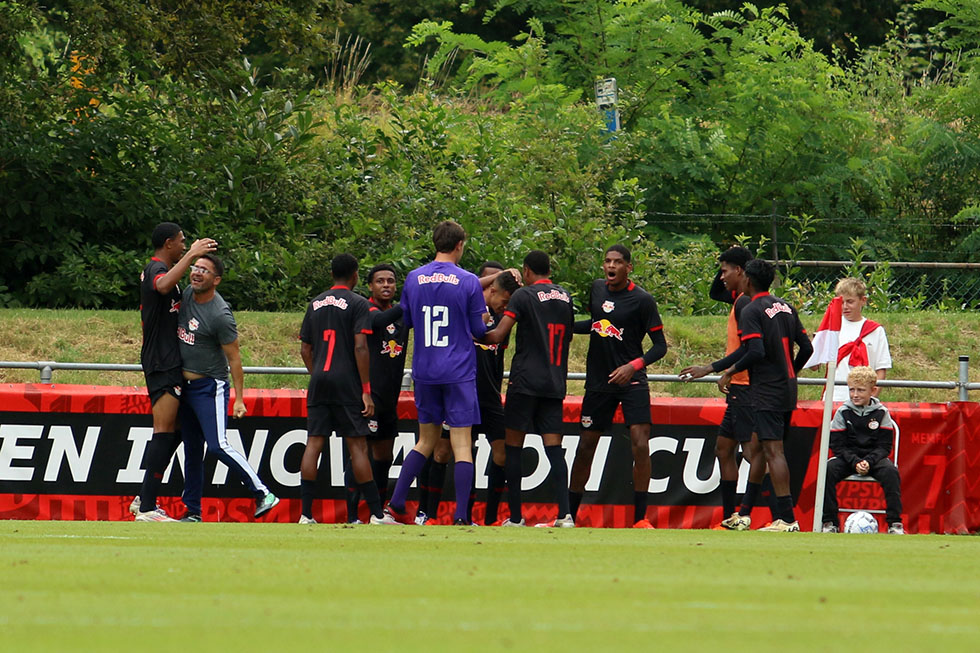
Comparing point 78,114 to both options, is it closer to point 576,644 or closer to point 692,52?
point 692,52

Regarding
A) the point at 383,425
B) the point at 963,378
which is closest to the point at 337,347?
the point at 383,425

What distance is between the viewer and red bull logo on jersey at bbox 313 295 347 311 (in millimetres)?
10453

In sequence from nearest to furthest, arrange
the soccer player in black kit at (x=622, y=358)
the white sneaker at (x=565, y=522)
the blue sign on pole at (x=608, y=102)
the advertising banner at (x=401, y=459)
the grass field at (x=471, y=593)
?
the grass field at (x=471, y=593) < the white sneaker at (x=565, y=522) < the soccer player in black kit at (x=622, y=358) < the advertising banner at (x=401, y=459) < the blue sign on pole at (x=608, y=102)

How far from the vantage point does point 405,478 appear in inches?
397

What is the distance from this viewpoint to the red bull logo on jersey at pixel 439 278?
10086mm

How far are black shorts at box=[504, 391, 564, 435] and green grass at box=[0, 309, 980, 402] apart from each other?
388cm

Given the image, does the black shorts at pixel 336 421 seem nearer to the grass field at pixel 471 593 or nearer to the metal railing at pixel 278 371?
the metal railing at pixel 278 371

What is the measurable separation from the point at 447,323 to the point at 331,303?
100cm

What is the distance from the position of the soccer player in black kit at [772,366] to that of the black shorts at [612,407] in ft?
2.16

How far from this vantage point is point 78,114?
62.6ft

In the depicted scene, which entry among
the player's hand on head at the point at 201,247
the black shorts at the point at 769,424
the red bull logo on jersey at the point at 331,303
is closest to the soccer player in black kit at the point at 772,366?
the black shorts at the point at 769,424

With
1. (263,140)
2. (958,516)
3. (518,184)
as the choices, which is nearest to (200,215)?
(263,140)

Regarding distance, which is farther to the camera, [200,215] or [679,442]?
[200,215]

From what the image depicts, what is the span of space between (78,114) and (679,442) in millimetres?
10942
